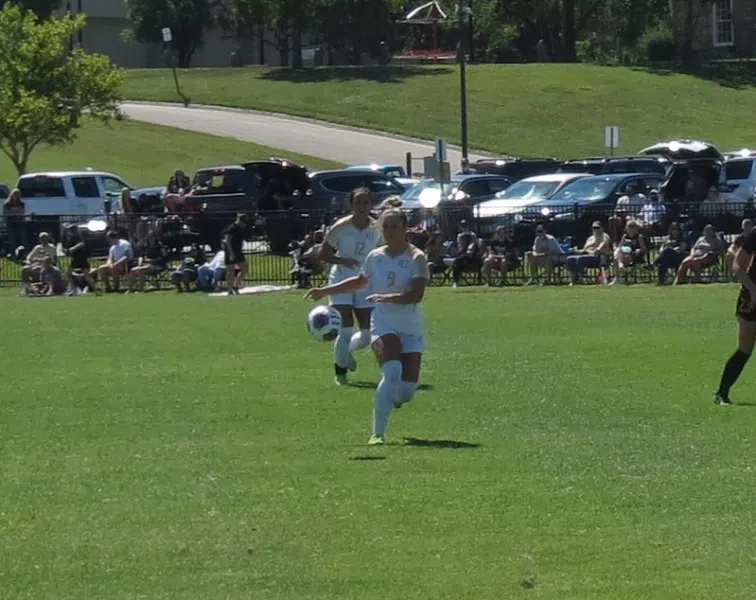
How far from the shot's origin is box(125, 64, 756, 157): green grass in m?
72.8

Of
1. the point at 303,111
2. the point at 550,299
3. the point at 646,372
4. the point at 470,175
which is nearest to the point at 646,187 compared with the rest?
the point at 470,175

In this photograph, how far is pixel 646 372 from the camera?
1747 centimetres

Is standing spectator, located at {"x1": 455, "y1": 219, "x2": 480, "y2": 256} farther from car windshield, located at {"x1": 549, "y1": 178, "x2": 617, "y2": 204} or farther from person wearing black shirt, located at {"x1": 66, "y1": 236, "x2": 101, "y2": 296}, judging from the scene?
person wearing black shirt, located at {"x1": 66, "y1": 236, "x2": 101, "y2": 296}

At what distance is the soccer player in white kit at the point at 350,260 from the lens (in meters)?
15.9

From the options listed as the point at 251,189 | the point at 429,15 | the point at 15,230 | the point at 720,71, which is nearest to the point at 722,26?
the point at 720,71

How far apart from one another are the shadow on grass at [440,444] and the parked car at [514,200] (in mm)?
23772

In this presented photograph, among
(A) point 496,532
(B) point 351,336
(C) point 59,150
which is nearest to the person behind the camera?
(A) point 496,532

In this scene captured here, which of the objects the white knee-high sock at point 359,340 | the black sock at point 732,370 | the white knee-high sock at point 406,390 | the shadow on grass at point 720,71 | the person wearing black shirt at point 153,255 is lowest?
the person wearing black shirt at point 153,255

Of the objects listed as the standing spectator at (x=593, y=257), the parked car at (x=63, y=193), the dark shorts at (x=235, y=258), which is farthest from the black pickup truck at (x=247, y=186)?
the standing spectator at (x=593, y=257)

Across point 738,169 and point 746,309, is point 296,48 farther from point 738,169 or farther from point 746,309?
point 746,309

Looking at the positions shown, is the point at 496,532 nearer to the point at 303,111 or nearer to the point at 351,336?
the point at 351,336

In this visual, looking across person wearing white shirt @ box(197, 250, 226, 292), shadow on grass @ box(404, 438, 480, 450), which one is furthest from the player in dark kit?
person wearing white shirt @ box(197, 250, 226, 292)

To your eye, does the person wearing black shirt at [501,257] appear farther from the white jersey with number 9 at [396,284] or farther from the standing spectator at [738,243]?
the white jersey with number 9 at [396,284]

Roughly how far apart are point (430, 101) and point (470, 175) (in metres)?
32.5
